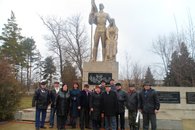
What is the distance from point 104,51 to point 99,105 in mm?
5656

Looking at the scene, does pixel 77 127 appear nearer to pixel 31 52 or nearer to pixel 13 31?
pixel 13 31

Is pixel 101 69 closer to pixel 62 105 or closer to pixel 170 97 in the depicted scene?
pixel 170 97

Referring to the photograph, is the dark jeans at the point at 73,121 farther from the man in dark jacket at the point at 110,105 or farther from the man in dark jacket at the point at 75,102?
the man in dark jacket at the point at 110,105

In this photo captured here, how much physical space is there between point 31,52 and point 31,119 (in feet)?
172

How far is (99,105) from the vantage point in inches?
360

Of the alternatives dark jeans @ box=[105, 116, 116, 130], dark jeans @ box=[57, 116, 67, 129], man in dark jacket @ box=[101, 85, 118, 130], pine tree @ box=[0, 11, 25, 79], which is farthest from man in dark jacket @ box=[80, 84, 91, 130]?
pine tree @ box=[0, 11, 25, 79]

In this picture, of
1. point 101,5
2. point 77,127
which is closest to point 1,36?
point 101,5

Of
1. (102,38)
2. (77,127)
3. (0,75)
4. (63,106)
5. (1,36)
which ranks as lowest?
(77,127)

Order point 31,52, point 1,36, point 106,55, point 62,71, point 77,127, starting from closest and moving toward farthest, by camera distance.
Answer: point 77,127 → point 106,55 → point 62,71 → point 1,36 → point 31,52

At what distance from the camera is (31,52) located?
6288cm

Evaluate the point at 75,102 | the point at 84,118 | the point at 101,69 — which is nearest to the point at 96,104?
the point at 75,102

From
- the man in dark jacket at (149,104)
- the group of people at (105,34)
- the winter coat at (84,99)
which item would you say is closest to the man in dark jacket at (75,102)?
the winter coat at (84,99)

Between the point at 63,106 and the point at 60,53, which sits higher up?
the point at 60,53

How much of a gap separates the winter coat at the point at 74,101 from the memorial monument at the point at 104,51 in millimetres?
3683
